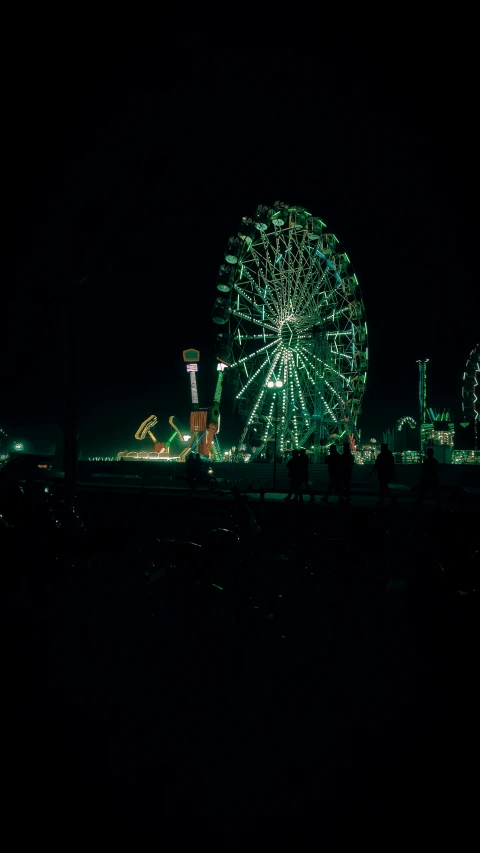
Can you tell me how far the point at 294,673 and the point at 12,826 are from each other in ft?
8.35

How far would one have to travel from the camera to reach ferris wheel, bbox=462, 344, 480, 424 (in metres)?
34.2

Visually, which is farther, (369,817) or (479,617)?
(479,617)

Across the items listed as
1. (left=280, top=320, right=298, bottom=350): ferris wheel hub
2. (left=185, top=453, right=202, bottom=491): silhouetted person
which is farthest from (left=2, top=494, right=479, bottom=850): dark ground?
(left=280, top=320, right=298, bottom=350): ferris wheel hub

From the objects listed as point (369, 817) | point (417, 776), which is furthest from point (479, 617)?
point (369, 817)

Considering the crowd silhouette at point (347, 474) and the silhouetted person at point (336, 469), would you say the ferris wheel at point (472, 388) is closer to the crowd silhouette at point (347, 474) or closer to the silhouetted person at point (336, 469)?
the crowd silhouette at point (347, 474)

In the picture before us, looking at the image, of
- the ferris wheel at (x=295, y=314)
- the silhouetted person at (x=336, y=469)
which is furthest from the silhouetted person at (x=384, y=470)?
the ferris wheel at (x=295, y=314)

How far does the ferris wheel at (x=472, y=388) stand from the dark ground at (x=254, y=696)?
27932mm

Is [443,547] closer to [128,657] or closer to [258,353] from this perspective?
[128,657]

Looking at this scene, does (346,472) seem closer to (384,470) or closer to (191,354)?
(384,470)

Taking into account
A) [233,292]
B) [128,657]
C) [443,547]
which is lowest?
[128,657]

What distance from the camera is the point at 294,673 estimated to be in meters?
4.83

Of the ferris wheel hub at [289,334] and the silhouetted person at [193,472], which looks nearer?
the silhouetted person at [193,472]

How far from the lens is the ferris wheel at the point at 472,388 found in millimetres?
34250

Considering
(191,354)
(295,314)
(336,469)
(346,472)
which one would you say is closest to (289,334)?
(295,314)
